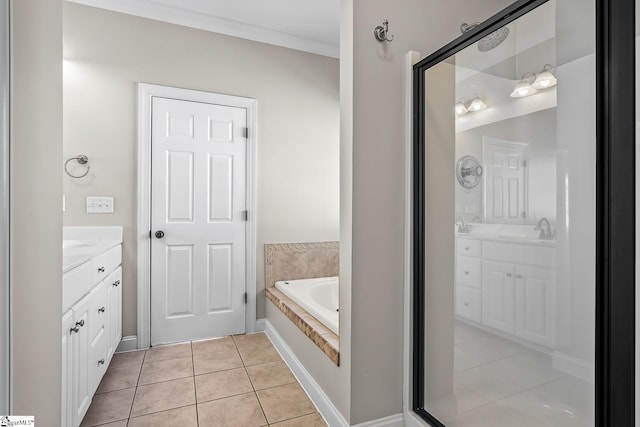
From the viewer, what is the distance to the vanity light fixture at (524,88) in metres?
1.10

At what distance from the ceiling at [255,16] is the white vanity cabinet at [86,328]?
1800mm

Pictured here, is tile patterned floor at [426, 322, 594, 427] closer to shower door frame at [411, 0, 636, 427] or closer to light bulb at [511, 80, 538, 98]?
shower door frame at [411, 0, 636, 427]

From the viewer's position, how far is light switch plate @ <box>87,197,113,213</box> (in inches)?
94.3

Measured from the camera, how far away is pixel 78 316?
143 cm

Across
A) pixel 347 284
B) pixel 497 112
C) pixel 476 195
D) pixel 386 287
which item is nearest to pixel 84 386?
pixel 347 284

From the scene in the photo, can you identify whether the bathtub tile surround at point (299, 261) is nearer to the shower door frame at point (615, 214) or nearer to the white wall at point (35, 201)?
the white wall at point (35, 201)

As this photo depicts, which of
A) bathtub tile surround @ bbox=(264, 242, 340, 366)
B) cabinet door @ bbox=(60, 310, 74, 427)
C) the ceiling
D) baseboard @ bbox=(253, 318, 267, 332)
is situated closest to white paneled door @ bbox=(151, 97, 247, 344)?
baseboard @ bbox=(253, 318, 267, 332)

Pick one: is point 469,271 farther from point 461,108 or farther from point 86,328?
point 86,328

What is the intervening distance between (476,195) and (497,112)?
0.31 meters

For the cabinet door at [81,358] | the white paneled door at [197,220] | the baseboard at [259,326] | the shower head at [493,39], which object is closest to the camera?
the shower head at [493,39]

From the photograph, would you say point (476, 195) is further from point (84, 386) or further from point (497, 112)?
point (84, 386)

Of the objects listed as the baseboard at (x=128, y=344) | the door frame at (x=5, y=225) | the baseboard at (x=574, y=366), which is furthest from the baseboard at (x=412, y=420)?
the baseboard at (x=128, y=344)

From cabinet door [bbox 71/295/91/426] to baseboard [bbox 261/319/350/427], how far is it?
1093 millimetres

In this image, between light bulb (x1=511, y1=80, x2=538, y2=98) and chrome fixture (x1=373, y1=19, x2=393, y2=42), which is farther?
chrome fixture (x1=373, y1=19, x2=393, y2=42)
